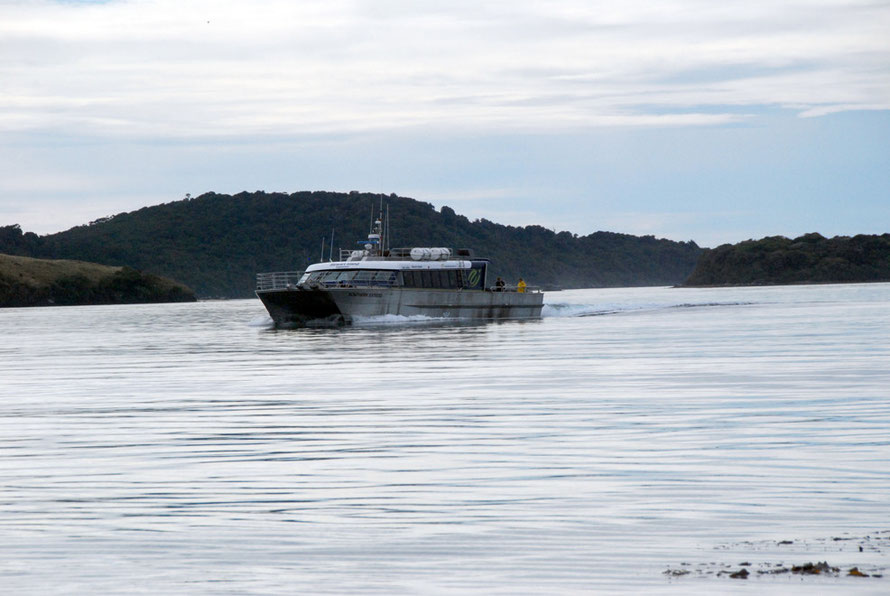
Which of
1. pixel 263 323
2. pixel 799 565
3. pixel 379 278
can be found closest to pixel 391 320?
pixel 379 278

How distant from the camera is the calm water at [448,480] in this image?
822cm

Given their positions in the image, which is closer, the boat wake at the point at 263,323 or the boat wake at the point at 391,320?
the boat wake at the point at 391,320

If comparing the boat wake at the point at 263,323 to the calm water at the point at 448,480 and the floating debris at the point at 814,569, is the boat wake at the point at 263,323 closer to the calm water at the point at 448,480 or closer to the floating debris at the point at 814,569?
the calm water at the point at 448,480

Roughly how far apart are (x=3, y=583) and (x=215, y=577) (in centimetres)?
134

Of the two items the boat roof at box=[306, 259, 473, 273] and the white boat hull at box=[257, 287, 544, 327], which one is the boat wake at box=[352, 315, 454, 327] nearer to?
the white boat hull at box=[257, 287, 544, 327]

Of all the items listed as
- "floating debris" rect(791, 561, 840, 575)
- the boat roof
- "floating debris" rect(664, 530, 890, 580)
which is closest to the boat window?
the boat roof

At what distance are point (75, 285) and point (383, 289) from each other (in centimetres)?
11749

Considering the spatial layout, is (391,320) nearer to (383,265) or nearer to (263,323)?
(383,265)

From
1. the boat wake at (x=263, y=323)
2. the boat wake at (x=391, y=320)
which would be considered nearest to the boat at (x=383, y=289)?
the boat wake at (x=391, y=320)

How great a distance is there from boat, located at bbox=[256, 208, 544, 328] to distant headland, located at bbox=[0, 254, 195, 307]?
107005 millimetres

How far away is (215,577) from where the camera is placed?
8.11 metres

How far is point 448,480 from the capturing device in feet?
39.1

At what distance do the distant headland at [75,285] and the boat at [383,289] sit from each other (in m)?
107

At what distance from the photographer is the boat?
180 feet
